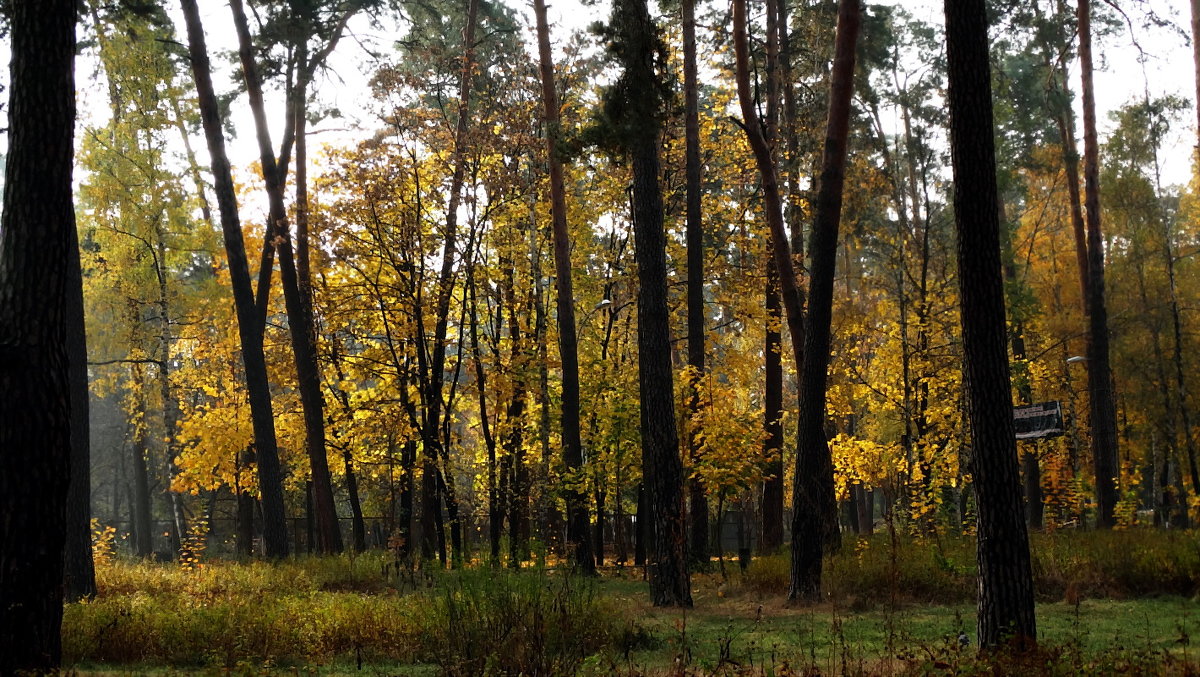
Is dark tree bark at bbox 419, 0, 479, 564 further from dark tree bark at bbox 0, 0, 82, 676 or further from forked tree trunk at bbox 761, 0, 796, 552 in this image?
dark tree bark at bbox 0, 0, 82, 676

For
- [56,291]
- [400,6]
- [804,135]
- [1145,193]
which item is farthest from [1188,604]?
[1145,193]

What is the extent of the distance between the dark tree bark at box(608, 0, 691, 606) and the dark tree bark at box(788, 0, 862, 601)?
1578 mm

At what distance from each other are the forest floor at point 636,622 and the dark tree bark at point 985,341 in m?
0.47

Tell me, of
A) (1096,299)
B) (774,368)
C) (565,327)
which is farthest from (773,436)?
(1096,299)

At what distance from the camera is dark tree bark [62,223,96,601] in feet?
40.0

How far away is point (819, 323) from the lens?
12688 millimetres

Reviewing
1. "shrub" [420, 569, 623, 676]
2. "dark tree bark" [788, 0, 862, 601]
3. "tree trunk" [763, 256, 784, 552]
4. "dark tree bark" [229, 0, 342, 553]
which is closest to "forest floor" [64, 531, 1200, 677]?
"shrub" [420, 569, 623, 676]

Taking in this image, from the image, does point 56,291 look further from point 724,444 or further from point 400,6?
point 400,6

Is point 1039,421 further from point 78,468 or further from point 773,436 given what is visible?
point 78,468

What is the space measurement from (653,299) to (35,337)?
24.7ft

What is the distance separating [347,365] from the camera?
2161 centimetres

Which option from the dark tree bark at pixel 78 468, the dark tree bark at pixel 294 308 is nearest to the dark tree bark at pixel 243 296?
the dark tree bark at pixel 294 308

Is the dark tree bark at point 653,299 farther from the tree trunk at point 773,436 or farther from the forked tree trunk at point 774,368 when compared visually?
the tree trunk at point 773,436

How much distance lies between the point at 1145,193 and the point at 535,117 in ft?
65.9
